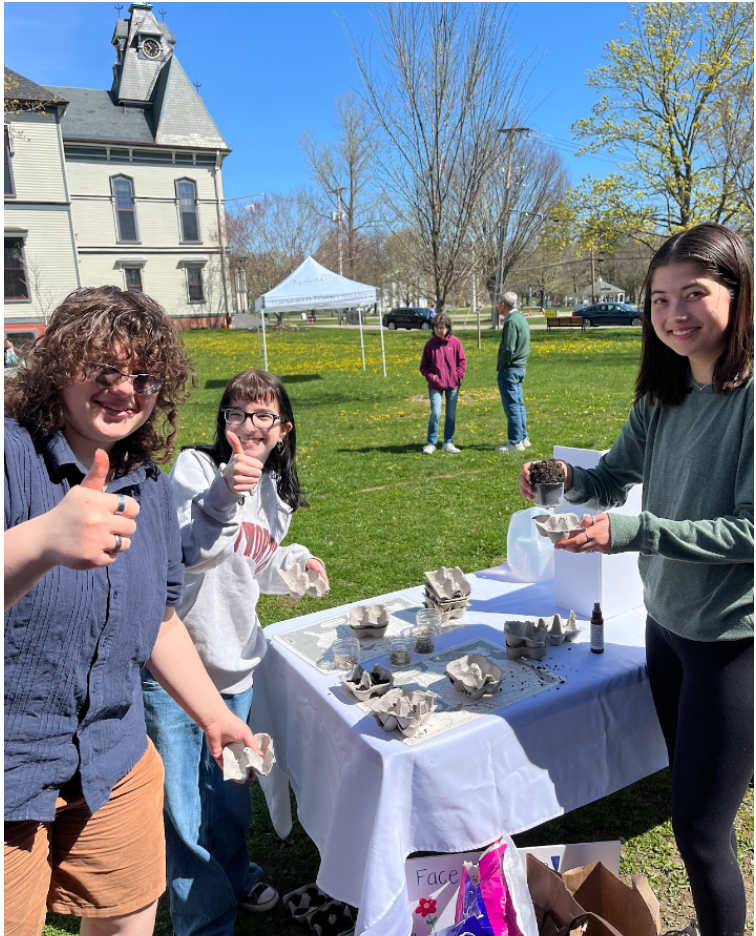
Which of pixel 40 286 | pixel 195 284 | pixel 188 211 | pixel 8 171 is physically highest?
pixel 8 171

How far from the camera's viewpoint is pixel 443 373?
928 centimetres

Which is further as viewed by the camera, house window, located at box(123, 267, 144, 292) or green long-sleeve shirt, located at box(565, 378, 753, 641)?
house window, located at box(123, 267, 144, 292)

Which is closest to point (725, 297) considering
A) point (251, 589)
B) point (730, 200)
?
point (251, 589)

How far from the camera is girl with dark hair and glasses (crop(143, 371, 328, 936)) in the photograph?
6.08 ft

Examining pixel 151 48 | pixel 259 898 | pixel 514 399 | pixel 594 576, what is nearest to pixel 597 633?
pixel 594 576

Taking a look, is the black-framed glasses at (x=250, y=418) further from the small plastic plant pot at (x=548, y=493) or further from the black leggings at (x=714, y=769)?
the black leggings at (x=714, y=769)

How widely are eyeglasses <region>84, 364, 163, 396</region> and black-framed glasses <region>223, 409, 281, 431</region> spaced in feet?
2.56

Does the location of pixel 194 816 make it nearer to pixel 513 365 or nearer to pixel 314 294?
pixel 513 365

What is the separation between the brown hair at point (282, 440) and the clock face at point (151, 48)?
4041 centimetres

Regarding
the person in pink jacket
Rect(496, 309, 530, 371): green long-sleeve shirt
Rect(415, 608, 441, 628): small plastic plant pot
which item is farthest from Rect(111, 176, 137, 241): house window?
Rect(415, 608, 441, 628): small plastic plant pot

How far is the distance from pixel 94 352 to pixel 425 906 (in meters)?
1.77

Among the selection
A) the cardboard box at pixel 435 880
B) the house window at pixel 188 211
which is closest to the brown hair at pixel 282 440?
the cardboard box at pixel 435 880

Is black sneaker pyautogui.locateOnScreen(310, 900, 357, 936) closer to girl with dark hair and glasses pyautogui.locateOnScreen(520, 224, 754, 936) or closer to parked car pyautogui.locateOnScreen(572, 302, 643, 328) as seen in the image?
girl with dark hair and glasses pyautogui.locateOnScreen(520, 224, 754, 936)

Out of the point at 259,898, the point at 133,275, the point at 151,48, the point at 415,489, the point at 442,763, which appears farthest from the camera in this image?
the point at 151,48
